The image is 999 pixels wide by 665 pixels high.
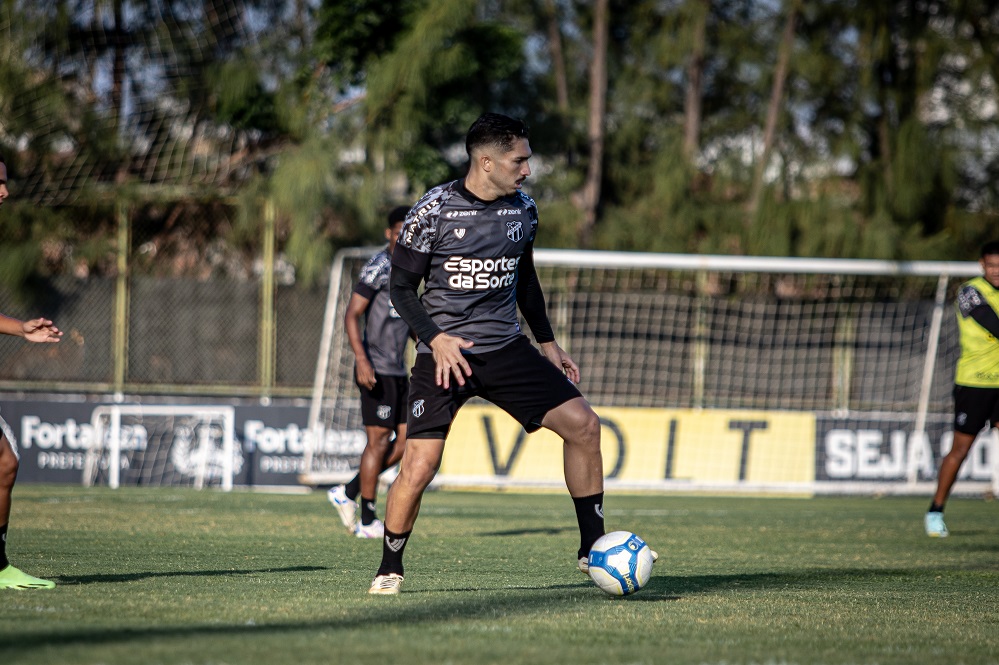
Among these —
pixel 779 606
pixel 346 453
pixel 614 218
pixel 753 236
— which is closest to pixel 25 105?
pixel 346 453

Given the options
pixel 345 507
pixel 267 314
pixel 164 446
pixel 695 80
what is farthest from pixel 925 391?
pixel 164 446

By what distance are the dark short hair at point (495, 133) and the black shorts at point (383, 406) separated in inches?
164

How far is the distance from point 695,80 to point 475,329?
16.6m

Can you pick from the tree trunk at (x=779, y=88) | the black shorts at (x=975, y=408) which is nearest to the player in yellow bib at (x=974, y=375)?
the black shorts at (x=975, y=408)

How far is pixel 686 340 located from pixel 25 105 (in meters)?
10.5

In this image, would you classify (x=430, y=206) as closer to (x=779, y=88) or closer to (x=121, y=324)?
(x=121, y=324)

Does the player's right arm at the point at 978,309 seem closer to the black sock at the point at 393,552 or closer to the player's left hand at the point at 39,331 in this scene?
the black sock at the point at 393,552

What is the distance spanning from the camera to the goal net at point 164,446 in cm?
1722

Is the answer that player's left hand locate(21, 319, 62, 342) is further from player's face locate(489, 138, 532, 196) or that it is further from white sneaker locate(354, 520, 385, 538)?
white sneaker locate(354, 520, 385, 538)

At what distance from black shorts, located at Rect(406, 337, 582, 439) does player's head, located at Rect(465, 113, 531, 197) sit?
0.76 metres

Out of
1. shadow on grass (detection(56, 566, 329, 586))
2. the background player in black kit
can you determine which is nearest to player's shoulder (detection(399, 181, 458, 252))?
shadow on grass (detection(56, 566, 329, 586))

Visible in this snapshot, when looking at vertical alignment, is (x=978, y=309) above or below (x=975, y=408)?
above

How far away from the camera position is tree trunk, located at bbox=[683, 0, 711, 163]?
2139cm

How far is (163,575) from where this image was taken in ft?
21.7
